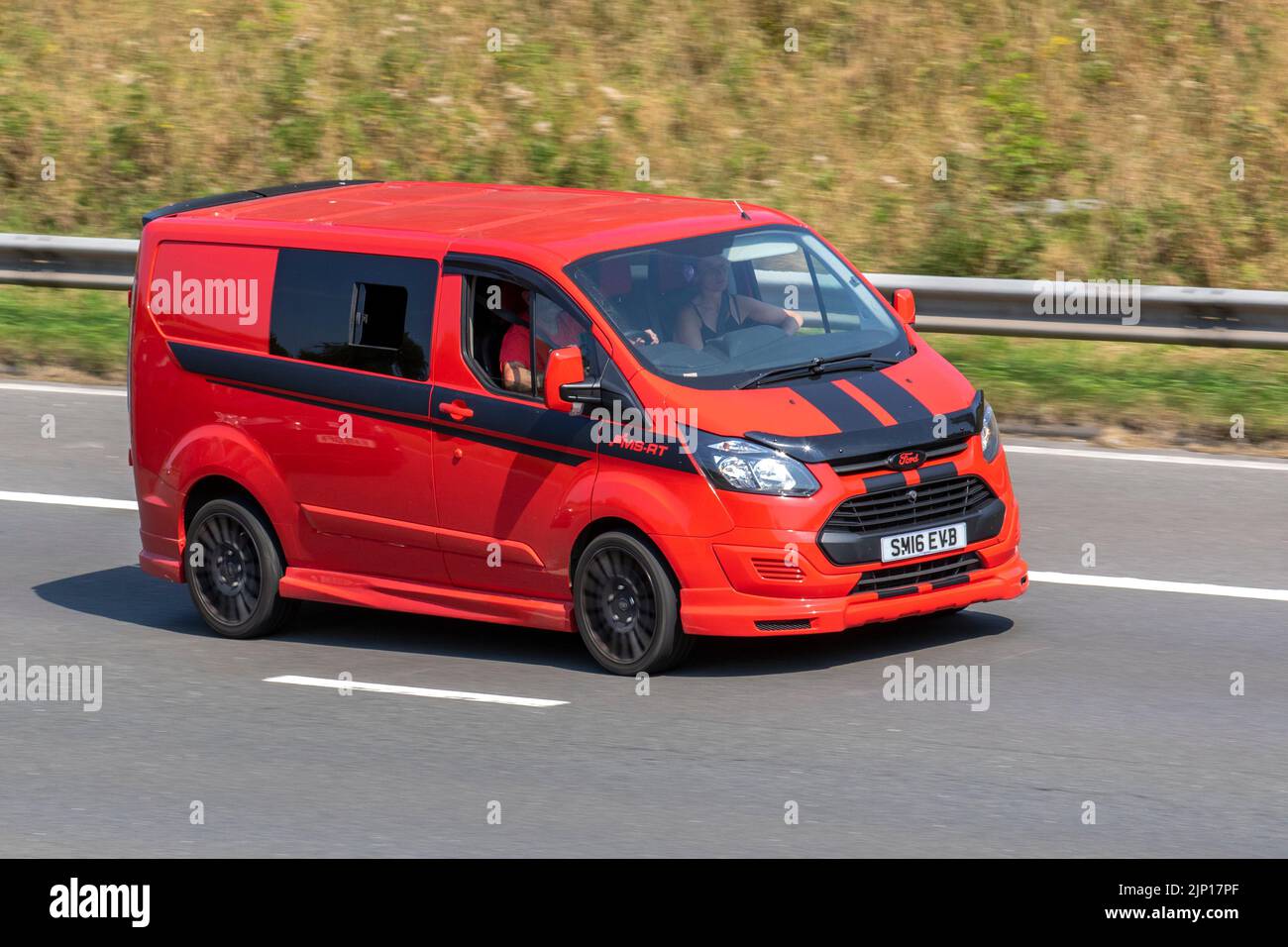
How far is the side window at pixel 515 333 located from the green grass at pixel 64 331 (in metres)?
7.45

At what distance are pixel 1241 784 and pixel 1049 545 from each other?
3840mm

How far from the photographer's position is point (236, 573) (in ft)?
31.8

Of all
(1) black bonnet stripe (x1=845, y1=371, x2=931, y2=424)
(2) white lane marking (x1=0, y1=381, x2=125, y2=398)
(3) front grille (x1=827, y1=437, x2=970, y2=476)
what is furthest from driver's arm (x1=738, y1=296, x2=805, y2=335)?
(2) white lane marking (x1=0, y1=381, x2=125, y2=398)

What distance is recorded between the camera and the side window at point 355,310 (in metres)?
8.96

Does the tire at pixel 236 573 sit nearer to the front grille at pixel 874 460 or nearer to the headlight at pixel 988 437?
the front grille at pixel 874 460

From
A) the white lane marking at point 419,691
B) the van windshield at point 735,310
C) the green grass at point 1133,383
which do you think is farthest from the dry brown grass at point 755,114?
the white lane marking at point 419,691

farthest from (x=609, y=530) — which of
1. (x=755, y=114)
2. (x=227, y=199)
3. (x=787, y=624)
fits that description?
(x=755, y=114)

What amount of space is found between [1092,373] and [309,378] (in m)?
6.64

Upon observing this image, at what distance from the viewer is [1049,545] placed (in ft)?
34.8

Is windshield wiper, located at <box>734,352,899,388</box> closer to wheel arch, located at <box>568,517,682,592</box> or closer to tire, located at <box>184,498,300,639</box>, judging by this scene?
wheel arch, located at <box>568,517,682,592</box>

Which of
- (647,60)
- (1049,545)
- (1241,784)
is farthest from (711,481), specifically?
(647,60)

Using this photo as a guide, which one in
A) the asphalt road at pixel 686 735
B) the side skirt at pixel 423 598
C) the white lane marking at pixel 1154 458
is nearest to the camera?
the asphalt road at pixel 686 735

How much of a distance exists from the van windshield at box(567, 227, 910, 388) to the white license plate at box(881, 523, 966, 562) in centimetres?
83

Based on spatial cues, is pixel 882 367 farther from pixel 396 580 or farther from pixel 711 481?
pixel 396 580
